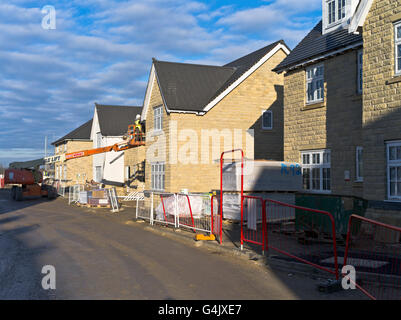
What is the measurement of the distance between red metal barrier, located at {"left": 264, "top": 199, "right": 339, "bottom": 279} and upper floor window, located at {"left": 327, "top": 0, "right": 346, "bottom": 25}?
8.35m

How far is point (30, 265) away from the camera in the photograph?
1007 cm

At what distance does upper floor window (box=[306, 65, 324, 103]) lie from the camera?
17145 millimetres

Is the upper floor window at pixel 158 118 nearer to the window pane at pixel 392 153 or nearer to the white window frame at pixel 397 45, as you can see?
the window pane at pixel 392 153

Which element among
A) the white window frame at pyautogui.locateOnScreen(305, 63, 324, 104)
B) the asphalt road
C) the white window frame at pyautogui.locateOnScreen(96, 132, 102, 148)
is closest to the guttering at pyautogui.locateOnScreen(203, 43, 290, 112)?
the white window frame at pyautogui.locateOnScreen(305, 63, 324, 104)

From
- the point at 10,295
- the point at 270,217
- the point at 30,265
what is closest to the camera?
the point at 10,295

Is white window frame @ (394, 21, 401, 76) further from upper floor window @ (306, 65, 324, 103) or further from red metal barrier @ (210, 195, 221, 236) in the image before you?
red metal barrier @ (210, 195, 221, 236)

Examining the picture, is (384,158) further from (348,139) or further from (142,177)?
(142,177)

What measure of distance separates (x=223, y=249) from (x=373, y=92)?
6934mm

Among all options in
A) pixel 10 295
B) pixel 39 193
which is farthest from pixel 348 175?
pixel 39 193

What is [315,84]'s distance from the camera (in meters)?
17.4

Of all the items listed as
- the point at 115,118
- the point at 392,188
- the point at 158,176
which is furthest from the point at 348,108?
the point at 115,118

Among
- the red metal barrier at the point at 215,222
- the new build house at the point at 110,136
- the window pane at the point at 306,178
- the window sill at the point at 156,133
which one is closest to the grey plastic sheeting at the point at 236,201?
the window pane at the point at 306,178

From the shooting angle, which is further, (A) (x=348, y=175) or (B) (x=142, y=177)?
(B) (x=142, y=177)

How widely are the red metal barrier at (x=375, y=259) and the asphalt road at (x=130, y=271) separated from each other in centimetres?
76
